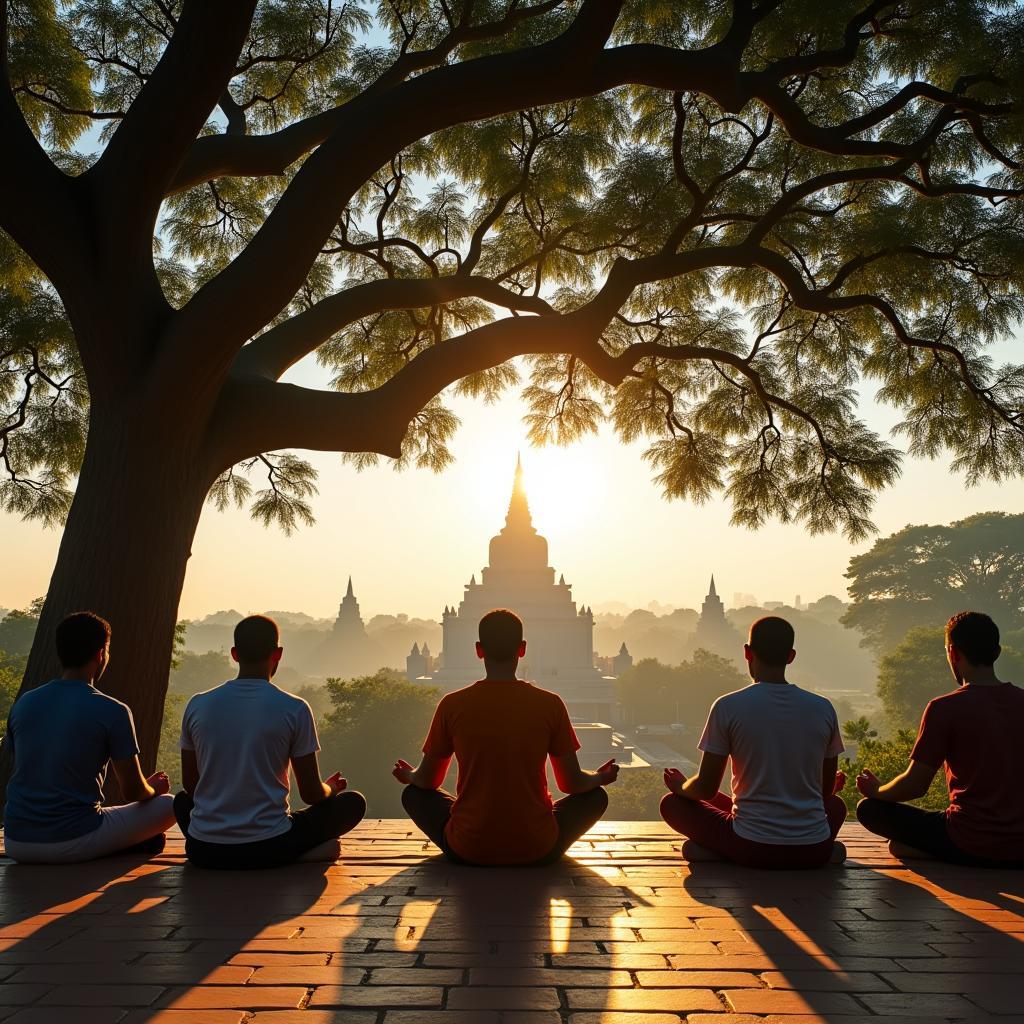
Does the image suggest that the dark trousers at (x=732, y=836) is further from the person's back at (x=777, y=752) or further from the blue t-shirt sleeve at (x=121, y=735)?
the blue t-shirt sleeve at (x=121, y=735)

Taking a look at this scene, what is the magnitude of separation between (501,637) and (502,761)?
0.51 m

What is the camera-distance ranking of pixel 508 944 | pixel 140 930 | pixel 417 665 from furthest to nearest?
pixel 417 665, pixel 140 930, pixel 508 944

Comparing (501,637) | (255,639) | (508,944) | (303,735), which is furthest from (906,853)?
(255,639)

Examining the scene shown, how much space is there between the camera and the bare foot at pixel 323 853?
428 centimetres

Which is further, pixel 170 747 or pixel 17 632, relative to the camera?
pixel 17 632

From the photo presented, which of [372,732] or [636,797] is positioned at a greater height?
[372,732]

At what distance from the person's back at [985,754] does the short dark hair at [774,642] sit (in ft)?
2.08

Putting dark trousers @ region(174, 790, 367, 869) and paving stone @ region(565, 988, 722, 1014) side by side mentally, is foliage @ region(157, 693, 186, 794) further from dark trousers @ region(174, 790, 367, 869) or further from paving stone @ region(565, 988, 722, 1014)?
paving stone @ region(565, 988, 722, 1014)

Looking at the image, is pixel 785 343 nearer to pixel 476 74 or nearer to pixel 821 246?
pixel 821 246

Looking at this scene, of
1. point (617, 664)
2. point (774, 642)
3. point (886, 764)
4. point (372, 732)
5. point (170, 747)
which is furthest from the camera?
point (617, 664)

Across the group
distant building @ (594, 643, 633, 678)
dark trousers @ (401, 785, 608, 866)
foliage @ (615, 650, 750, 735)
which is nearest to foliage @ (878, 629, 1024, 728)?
foliage @ (615, 650, 750, 735)

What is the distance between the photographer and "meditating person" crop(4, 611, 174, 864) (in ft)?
13.3

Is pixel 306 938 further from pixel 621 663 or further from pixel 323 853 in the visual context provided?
pixel 621 663

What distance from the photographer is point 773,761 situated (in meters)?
4.02
